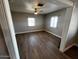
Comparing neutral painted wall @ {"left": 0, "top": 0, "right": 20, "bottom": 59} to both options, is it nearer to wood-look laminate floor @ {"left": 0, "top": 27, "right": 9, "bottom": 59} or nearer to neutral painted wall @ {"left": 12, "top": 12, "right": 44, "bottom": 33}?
wood-look laminate floor @ {"left": 0, "top": 27, "right": 9, "bottom": 59}

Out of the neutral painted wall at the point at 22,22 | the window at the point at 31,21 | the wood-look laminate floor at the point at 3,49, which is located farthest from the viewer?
the window at the point at 31,21

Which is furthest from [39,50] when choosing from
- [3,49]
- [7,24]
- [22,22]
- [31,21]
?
[31,21]

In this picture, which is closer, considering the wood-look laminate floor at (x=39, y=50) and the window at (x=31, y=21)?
the wood-look laminate floor at (x=39, y=50)

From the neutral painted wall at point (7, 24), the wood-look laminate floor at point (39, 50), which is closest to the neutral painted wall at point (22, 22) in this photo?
the wood-look laminate floor at point (39, 50)

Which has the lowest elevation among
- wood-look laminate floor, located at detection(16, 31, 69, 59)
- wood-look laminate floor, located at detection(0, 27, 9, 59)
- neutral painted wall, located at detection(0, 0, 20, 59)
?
wood-look laminate floor, located at detection(16, 31, 69, 59)

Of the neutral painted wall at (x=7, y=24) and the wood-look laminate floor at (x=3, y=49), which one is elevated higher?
the neutral painted wall at (x=7, y=24)

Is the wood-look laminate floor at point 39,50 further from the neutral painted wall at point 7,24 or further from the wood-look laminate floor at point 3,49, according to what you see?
the neutral painted wall at point 7,24

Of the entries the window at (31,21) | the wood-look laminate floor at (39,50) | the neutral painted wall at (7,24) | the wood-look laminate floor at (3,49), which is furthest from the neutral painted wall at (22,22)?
the neutral painted wall at (7,24)

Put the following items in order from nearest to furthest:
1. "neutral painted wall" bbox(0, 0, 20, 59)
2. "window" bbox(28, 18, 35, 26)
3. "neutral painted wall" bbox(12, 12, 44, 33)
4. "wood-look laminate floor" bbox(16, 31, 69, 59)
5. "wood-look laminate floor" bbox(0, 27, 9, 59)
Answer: "neutral painted wall" bbox(0, 0, 20, 59) → "wood-look laminate floor" bbox(0, 27, 9, 59) → "wood-look laminate floor" bbox(16, 31, 69, 59) → "neutral painted wall" bbox(12, 12, 44, 33) → "window" bbox(28, 18, 35, 26)

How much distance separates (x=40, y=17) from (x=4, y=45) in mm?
6093

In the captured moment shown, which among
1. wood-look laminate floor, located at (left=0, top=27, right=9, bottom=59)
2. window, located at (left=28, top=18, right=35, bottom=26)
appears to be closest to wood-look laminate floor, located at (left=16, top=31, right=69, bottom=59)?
wood-look laminate floor, located at (left=0, top=27, right=9, bottom=59)

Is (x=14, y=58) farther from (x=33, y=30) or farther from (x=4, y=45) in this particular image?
(x=33, y=30)

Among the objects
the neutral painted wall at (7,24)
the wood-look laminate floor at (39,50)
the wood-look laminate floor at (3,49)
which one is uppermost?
the neutral painted wall at (7,24)

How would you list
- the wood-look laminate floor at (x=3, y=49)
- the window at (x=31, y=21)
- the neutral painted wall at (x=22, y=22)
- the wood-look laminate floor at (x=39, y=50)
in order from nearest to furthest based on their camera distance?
1. the wood-look laminate floor at (x=3, y=49)
2. the wood-look laminate floor at (x=39, y=50)
3. the neutral painted wall at (x=22, y=22)
4. the window at (x=31, y=21)
